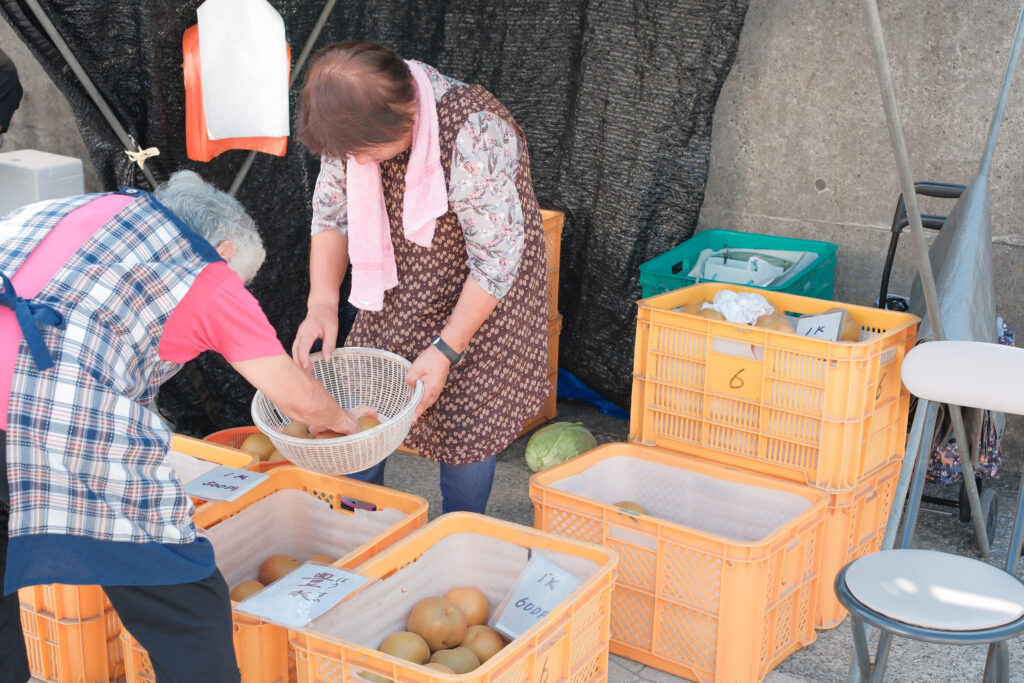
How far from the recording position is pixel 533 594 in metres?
2.32

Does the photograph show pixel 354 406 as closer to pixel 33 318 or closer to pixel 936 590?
pixel 33 318

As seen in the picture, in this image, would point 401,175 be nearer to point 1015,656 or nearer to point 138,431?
point 138,431

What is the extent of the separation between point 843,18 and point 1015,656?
239cm

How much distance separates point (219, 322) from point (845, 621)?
2111 millimetres

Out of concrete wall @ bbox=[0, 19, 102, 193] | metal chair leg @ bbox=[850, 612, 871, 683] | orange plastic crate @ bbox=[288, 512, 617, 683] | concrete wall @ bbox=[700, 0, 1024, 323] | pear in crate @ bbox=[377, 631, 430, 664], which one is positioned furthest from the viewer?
concrete wall @ bbox=[0, 19, 102, 193]

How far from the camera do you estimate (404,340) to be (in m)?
2.67

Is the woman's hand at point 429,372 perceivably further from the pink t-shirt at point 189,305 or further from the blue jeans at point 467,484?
the pink t-shirt at point 189,305

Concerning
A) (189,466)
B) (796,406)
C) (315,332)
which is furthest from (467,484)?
(796,406)

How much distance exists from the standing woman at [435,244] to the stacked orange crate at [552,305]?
1.30 metres

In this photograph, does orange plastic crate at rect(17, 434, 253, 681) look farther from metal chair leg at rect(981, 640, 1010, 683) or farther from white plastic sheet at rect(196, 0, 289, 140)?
metal chair leg at rect(981, 640, 1010, 683)

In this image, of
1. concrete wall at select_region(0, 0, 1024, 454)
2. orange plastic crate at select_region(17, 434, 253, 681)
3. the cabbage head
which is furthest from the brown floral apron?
concrete wall at select_region(0, 0, 1024, 454)

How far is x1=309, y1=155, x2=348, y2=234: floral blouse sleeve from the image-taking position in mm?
2660

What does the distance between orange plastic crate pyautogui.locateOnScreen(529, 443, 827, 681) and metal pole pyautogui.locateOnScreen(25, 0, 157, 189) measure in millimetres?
1820

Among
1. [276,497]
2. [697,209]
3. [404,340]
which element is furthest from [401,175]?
[697,209]
